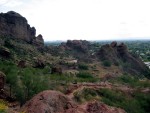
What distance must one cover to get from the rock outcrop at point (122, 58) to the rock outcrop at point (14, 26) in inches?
1149

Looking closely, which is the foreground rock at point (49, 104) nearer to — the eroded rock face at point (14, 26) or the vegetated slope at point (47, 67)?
the vegetated slope at point (47, 67)

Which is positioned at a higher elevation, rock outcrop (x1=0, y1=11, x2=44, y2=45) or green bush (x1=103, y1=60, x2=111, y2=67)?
rock outcrop (x1=0, y1=11, x2=44, y2=45)

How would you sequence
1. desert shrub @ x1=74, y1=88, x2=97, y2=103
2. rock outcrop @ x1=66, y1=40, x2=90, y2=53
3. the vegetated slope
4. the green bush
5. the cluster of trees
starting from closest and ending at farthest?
the vegetated slope < the cluster of trees < desert shrub @ x1=74, y1=88, x2=97, y2=103 < the green bush < rock outcrop @ x1=66, y1=40, x2=90, y2=53

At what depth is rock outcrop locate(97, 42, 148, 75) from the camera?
382 ft

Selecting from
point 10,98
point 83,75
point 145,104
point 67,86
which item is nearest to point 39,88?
point 10,98

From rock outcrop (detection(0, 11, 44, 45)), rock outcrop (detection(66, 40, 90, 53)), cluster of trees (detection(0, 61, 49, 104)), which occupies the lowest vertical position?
rock outcrop (detection(66, 40, 90, 53))

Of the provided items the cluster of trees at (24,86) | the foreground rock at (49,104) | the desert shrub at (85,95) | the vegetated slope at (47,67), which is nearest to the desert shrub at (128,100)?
the desert shrub at (85,95)

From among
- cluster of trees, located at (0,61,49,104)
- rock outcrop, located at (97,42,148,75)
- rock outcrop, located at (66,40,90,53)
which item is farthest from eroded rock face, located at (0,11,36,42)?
cluster of trees, located at (0,61,49,104)

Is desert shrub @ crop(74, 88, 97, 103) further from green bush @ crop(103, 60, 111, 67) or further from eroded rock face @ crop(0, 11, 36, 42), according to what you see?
eroded rock face @ crop(0, 11, 36, 42)

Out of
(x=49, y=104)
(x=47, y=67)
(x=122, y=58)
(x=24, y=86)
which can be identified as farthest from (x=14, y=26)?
(x=49, y=104)

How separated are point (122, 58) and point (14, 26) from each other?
41.4m

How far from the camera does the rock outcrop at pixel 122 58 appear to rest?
382 ft

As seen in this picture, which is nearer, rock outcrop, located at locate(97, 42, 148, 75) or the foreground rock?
the foreground rock

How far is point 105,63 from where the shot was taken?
371ft
